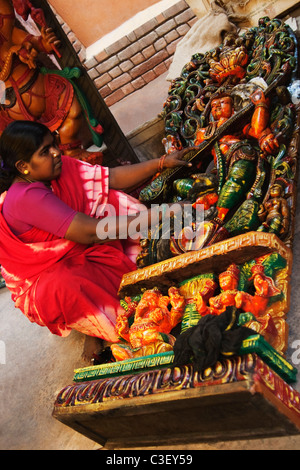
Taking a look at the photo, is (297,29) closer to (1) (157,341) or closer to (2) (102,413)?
(1) (157,341)

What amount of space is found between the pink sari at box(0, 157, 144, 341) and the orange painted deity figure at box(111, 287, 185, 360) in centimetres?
27

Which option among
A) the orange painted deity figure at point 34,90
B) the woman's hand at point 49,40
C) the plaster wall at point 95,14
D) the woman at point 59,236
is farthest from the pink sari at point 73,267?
the plaster wall at point 95,14

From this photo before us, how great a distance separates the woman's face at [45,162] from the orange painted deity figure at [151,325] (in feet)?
2.50

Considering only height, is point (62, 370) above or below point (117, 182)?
below

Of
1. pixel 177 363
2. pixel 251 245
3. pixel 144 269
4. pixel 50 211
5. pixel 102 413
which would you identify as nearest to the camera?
pixel 177 363

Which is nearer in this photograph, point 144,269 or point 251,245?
point 251,245

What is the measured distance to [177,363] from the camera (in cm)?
129

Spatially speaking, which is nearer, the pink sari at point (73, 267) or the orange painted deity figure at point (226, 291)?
the orange painted deity figure at point (226, 291)

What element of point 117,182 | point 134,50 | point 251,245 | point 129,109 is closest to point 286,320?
point 251,245

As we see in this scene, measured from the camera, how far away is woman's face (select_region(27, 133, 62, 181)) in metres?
2.17

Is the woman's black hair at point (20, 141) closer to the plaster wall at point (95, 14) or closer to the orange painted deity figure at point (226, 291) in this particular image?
the orange painted deity figure at point (226, 291)

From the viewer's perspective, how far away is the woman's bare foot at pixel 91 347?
7.14 feet

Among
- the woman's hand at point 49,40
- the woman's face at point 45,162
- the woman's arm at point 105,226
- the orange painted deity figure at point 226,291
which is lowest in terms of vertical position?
the orange painted deity figure at point 226,291

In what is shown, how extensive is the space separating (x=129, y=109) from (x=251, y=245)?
125 inches
